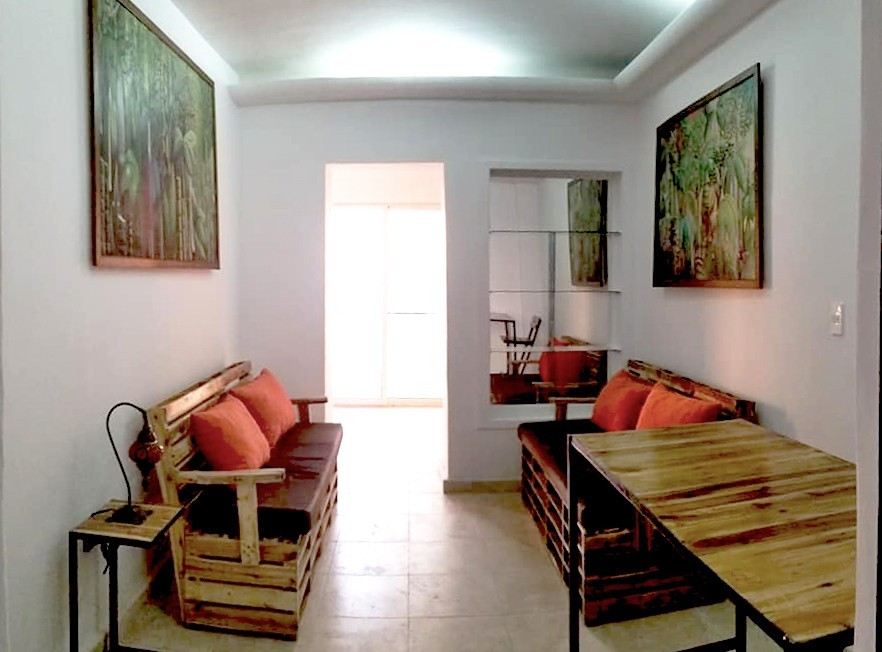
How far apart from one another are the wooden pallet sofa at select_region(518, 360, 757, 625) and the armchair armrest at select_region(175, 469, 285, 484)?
1120mm

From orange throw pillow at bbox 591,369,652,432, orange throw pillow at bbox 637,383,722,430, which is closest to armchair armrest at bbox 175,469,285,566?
orange throw pillow at bbox 637,383,722,430

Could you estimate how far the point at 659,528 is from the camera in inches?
48.0

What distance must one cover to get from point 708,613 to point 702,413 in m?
0.80

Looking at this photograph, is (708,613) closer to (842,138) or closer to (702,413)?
(702,413)

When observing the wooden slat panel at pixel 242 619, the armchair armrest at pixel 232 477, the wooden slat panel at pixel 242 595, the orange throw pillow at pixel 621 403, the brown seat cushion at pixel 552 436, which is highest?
the orange throw pillow at pixel 621 403

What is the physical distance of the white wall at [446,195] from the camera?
3590mm

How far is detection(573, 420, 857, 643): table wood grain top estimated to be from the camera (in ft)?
2.93

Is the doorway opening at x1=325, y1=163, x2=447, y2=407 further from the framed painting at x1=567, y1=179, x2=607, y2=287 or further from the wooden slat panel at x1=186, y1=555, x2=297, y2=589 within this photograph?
the wooden slat panel at x1=186, y1=555, x2=297, y2=589

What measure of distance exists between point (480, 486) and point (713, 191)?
2.20 metres

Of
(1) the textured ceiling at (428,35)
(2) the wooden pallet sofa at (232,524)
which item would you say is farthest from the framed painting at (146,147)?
(2) the wooden pallet sofa at (232,524)

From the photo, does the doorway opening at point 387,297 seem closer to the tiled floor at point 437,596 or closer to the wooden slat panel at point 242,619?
the tiled floor at point 437,596

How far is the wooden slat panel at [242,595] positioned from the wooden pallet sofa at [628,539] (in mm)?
1060

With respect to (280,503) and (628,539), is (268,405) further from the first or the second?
(628,539)

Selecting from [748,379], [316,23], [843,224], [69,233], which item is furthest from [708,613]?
[316,23]
